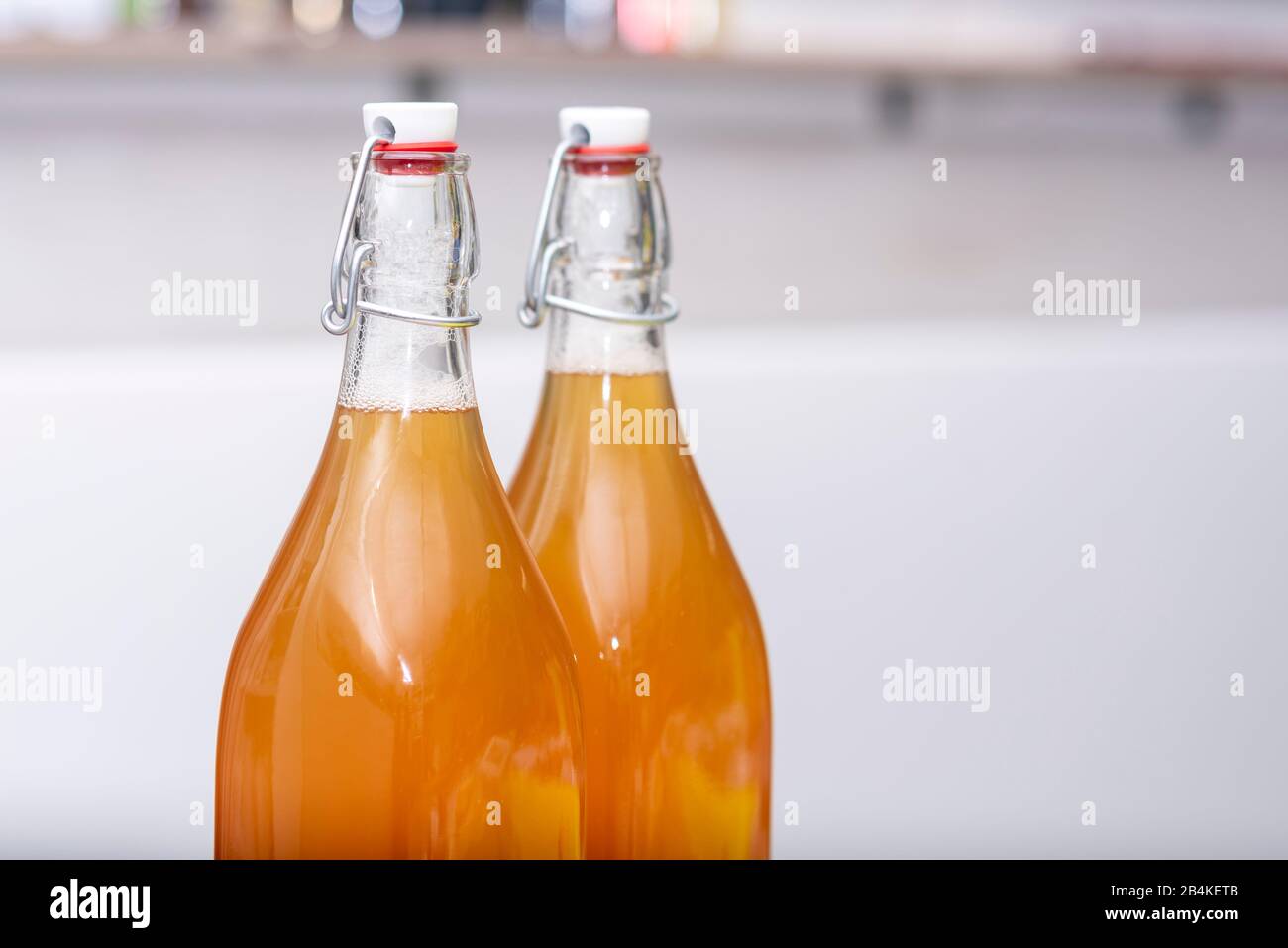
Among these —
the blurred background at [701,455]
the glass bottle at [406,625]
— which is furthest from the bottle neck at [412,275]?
the blurred background at [701,455]

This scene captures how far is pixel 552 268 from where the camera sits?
1.39ft

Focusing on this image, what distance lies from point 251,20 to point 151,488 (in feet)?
2.00

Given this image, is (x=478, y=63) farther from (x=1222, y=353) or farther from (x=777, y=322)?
(x=1222, y=353)

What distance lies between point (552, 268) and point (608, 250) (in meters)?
0.02

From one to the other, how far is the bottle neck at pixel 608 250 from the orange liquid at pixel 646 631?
13 millimetres

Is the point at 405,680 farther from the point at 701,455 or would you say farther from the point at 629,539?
the point at 701,455

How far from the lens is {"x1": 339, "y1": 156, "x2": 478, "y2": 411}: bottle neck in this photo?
1.17 ft

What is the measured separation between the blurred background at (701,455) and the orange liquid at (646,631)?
0.94 feet

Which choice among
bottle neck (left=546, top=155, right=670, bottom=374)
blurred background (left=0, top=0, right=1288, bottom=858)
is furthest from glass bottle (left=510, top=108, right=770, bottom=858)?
blurred background (left=0, top=0, right=1288, bottom=858)

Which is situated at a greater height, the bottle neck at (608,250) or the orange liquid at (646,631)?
the bottle neck at (608,250)

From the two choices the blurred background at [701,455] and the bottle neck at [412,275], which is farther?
the blurred background at [701,455]

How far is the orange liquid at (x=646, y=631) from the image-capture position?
421 millimetres

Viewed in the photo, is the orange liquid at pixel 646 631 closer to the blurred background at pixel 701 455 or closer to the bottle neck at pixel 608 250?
the bottle neck at pixel 608 250
